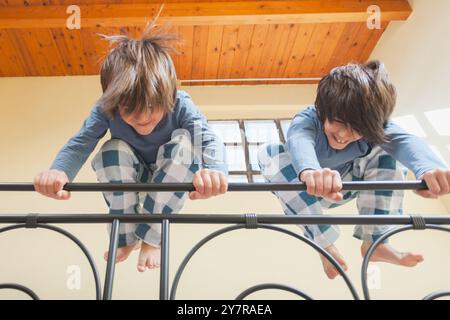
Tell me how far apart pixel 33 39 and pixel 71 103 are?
50cm

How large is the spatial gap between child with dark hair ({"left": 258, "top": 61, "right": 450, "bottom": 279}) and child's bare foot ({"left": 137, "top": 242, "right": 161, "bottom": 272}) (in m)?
0.40

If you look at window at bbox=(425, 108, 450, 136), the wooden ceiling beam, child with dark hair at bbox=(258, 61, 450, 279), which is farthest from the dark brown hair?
the wooden ceiling beam

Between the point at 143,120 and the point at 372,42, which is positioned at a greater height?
the point at 372,42

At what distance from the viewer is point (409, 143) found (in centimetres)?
96

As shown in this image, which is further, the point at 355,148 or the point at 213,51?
the point at 213,51

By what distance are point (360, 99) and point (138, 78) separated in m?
0.56

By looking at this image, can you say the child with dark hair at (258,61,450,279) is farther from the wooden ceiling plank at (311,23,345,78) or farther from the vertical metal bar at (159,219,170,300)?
the wooden ceiling plank at (311,23,345,78)

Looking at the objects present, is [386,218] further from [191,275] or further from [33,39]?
[33,39]

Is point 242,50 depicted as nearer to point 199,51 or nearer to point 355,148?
point 199,51

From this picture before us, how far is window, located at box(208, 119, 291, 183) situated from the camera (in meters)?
2.53

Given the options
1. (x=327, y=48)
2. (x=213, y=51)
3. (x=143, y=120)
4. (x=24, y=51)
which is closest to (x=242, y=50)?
(x=213, y=51)

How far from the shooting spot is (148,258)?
3.29ft

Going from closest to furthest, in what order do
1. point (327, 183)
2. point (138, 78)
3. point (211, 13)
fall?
point (327, 183) → point (138, 78) → point (211, 13)

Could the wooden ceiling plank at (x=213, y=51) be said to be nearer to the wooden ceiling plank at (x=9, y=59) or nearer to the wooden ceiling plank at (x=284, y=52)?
the wooden ceiling plank at (x=284, y=52)
